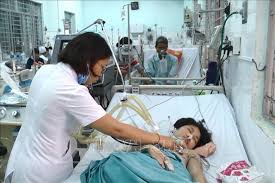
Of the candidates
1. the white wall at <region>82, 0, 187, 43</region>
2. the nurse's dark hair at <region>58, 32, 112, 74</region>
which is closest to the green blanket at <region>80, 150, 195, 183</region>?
the nurse's dark hair at <region>58, 32, 112, 74</region>

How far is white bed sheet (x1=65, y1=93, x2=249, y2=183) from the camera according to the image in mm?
1724

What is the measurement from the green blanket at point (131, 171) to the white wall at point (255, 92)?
40 centimetres

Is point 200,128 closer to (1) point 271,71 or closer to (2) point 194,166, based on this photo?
(2) point 194,166

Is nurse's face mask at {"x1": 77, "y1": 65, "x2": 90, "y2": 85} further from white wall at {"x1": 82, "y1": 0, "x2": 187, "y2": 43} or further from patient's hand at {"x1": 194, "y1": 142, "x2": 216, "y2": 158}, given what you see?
white wall at {"x1": 82, "y1": 0, "x2": 187, "y2": 43}

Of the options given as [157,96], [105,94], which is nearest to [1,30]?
[105,94]

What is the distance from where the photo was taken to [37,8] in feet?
25.9

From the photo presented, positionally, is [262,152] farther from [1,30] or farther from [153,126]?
[1,30]

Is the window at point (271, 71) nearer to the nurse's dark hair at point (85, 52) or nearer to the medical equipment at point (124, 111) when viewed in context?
the medical equipment at point (124, 111)

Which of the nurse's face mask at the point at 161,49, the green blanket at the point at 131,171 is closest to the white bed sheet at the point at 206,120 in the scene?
the green blanket at the point at 131,171

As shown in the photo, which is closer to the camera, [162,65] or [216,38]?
[216,38]

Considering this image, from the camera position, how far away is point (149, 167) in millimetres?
1349

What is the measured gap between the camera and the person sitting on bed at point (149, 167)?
1263mm

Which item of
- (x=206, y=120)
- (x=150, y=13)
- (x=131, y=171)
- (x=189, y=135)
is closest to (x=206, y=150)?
(x=189, y=135)

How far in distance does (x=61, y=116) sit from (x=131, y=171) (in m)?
0.40
